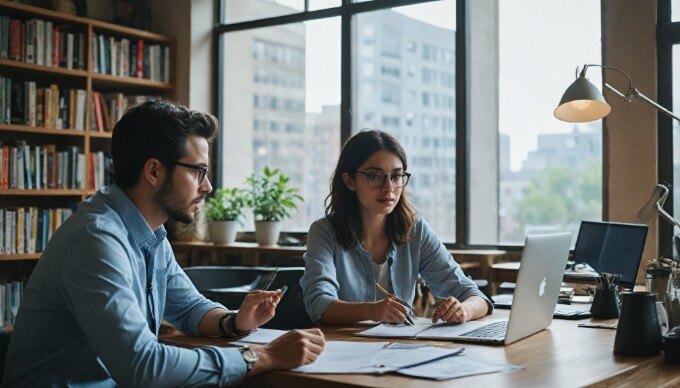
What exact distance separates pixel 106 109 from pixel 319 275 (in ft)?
11.3

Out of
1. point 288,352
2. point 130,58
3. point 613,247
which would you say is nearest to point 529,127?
point 613,247

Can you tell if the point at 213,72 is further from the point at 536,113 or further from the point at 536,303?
the point at 536,303

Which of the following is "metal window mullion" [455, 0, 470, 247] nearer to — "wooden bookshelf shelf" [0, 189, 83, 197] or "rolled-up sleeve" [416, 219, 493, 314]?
"rolled-up sleeve" [416, 219, 493, 314]

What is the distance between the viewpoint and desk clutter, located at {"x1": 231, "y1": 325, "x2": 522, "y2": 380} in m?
1.65

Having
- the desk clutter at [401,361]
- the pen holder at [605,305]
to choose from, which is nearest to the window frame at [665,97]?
the pen holder at [605,305]

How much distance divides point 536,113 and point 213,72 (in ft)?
8.61

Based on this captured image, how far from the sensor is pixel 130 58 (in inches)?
222

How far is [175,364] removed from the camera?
160 centimetres

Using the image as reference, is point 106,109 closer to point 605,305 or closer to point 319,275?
point 319,275

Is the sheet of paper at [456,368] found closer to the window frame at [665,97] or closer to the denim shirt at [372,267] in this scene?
the denim shirt at [372,267]

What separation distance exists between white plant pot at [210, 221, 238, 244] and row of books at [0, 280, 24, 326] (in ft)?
4.35

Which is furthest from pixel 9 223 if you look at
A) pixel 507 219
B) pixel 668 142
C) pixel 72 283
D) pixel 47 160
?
pixel 668 142

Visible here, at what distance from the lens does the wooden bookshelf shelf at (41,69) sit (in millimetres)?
4852

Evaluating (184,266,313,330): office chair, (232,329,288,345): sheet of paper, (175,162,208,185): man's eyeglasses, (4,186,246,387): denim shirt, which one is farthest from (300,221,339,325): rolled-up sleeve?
(175,162,208,185): man's eyeglasses
